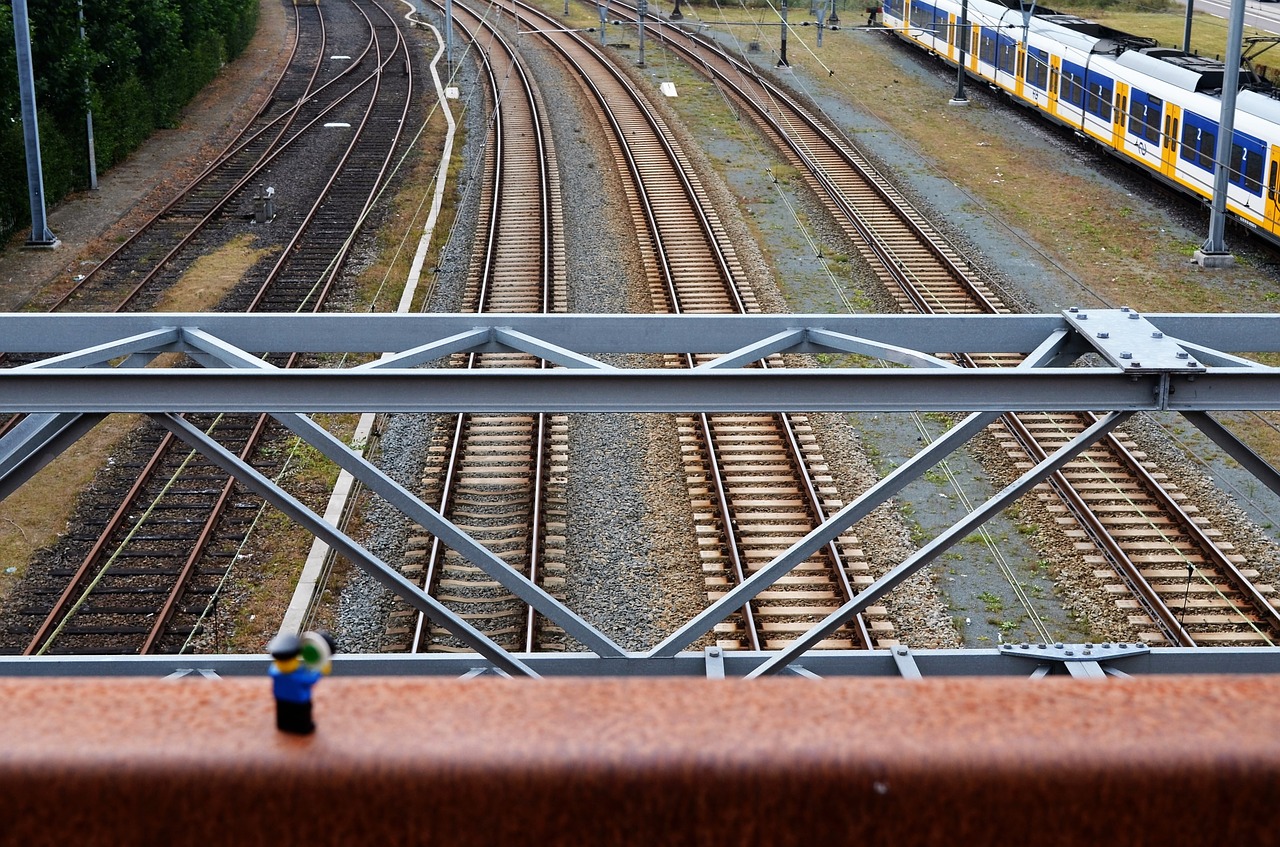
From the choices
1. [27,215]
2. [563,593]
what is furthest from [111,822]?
[27,215]

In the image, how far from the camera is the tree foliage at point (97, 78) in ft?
75.2

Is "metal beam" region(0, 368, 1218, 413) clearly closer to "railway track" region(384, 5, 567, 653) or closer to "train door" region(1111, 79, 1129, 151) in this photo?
"railway track" region(384, 5, 567, 653)

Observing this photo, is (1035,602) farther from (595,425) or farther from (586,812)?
(586,812)

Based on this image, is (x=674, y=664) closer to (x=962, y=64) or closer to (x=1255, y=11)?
(x=962, y=64)

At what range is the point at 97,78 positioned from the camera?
28.4 meters

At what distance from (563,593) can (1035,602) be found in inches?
150

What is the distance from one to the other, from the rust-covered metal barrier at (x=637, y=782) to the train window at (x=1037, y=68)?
103 feet

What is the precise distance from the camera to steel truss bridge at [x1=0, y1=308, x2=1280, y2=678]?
4910 millimetres

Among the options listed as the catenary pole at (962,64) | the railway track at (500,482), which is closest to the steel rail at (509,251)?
the railway track at (500,482)

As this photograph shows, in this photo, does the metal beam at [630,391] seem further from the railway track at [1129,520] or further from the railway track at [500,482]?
the railway track at [1129,520]

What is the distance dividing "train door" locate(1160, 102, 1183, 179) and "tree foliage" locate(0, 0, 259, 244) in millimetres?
19828

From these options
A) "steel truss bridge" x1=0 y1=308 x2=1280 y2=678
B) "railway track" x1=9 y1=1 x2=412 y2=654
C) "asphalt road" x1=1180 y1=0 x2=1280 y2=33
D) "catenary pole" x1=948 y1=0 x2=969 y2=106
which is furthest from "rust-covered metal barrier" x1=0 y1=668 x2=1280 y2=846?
"asphalt road" x1=1180 y1=0 x2=1280 y2=33

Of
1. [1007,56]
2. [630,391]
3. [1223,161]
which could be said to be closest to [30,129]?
[1223,161]

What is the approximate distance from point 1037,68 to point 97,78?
21092 millimetres
